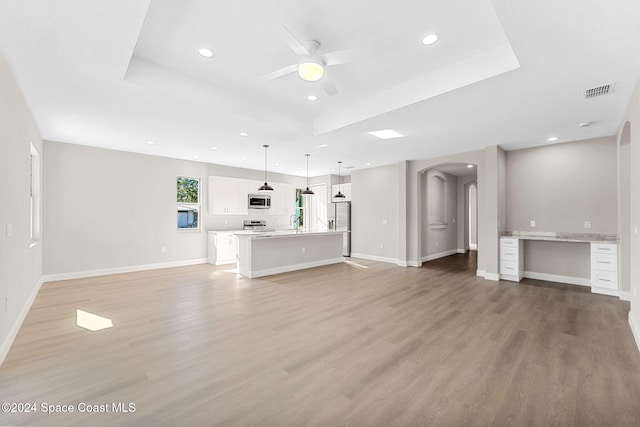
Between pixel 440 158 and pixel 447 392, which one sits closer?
pixel 447 392

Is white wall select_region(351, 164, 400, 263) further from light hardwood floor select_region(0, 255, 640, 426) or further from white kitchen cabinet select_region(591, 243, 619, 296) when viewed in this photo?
white kitchen cabinet select_region(591, 243, 619, 296)

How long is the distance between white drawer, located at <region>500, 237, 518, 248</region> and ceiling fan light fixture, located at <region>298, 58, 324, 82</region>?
5.11 m

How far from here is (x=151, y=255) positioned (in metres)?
6.58

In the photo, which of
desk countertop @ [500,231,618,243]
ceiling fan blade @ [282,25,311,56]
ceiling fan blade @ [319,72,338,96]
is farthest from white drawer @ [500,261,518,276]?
ceiling fan blade @ [282,25,311,56]

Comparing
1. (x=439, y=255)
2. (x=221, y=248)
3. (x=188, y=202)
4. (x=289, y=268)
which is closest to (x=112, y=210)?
(x=188, y=202)

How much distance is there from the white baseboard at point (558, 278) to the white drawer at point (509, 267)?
23.8 inches

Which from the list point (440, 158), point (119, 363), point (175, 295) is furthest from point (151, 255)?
point (440, 158)

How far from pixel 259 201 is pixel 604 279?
7.94 m

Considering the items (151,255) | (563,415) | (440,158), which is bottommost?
(563,415)

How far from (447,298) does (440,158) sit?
3.61 metres

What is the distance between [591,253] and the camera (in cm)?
468

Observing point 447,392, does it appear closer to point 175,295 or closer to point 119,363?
point 119,363

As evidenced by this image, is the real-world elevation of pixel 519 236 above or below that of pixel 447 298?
above

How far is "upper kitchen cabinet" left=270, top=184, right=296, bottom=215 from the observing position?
30.0 feet
